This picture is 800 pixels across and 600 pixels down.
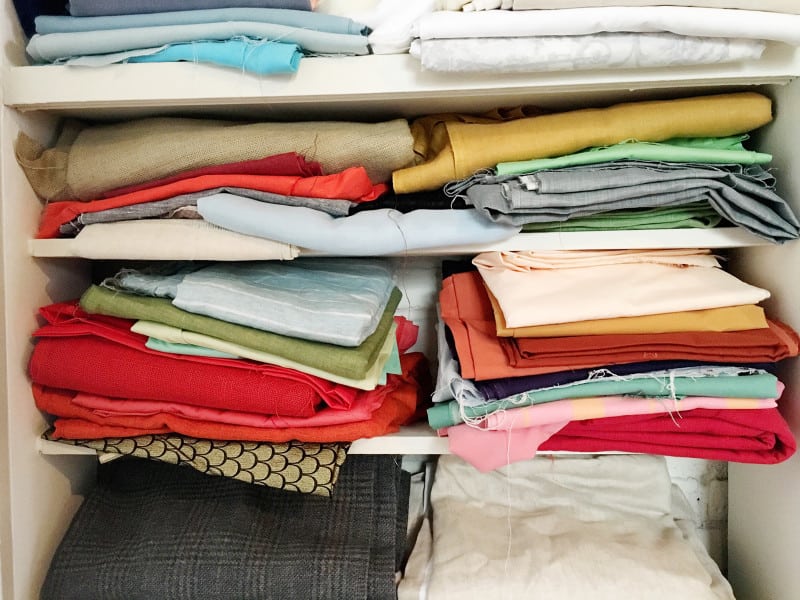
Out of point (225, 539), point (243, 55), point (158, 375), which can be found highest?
point (243, 55)

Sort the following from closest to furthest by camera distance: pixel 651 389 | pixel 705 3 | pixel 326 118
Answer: pixel 705 3 → pixel 651 389 → pixel 326 118

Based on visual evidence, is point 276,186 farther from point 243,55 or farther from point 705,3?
point 705,3

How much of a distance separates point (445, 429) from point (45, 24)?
2.45ft

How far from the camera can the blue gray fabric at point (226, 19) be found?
722mm

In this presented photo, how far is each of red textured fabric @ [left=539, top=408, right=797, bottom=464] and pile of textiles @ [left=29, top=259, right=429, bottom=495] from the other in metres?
0.27

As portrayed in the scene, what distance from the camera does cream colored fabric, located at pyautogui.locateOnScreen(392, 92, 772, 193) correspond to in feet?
2.49

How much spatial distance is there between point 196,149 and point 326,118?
21cm

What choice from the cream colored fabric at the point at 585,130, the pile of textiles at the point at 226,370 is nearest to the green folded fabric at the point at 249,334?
the pile of textiles at the point at 226,370

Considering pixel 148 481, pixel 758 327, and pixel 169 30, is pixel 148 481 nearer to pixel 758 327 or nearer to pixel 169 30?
pixel 169 30

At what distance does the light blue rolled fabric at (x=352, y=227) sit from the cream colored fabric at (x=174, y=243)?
0.02m

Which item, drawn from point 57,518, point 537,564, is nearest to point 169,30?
point 57,518

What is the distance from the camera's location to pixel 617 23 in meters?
0.65

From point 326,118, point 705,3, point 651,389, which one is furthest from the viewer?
→ point 326,118

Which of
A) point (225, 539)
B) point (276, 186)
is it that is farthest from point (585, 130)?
point (225, 539)
